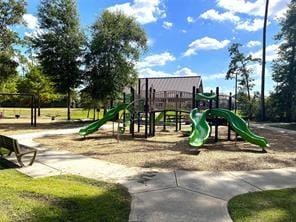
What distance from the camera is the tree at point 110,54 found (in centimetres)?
2553

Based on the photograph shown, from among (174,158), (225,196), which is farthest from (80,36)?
(225,196)

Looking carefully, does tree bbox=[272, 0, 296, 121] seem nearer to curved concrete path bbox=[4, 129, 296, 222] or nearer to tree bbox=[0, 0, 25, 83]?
tree bbox=[0, 0, 25, 83]

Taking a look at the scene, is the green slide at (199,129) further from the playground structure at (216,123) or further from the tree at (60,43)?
the tree at (60,43)

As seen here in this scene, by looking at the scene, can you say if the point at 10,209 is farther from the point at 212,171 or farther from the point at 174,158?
the point at 174,158

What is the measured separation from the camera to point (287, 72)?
Result: 104 feet

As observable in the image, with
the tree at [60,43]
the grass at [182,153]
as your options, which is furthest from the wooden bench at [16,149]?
the tree at [60,43]

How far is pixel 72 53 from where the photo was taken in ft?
81.9

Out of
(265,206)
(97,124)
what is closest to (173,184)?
(265,206)

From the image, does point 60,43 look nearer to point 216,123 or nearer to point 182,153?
point 216,123

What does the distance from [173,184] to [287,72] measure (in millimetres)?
27183

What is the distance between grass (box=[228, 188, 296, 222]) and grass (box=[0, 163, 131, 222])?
5.41 feet

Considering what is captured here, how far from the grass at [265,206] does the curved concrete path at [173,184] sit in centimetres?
18

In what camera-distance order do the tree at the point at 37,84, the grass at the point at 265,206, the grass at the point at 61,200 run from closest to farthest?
1. the grass at the point at 61,200
2. the grass at the point at 265,206
3. the tree at the point at 37,84

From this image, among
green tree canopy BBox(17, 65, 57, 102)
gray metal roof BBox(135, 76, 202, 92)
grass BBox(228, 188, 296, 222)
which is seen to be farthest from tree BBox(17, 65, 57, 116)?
grass BBox(228, 188, 296, 222)
